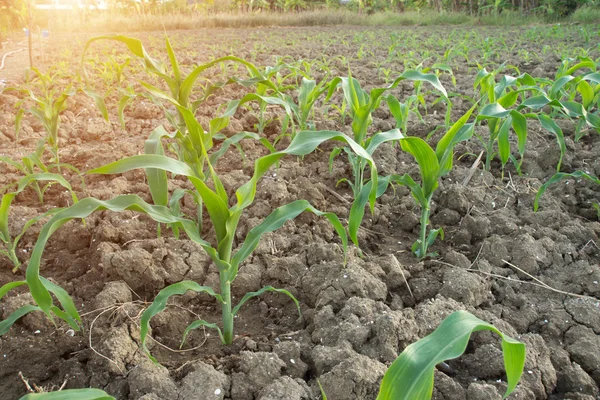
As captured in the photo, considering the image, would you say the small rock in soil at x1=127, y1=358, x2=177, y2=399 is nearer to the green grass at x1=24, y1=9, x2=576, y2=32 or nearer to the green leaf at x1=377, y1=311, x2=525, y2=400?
the green leaf at x1=377, y1=311, x2=525, y2=400

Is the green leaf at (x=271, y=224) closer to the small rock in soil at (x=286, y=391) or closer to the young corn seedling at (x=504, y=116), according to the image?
the small rock in soil at (x=286, y=391)

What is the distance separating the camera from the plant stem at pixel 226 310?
1427 millimetres

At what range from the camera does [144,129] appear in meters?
3.27

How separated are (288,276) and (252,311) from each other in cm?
20

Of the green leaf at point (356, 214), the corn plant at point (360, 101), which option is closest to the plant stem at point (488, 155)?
the corn plant at point (360, 101)

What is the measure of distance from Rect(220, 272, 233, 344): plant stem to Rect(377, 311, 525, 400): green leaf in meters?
0.71

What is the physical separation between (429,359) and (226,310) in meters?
0.78

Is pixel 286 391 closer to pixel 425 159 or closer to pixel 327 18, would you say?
pixel 425 159

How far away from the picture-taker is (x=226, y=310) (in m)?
1.45

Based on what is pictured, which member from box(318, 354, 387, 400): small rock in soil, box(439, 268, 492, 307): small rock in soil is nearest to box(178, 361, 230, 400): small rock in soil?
box(318, 354, 387, 400): small rock in soil

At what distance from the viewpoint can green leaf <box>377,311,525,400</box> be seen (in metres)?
0.80

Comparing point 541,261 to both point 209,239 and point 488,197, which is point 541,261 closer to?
point 488,197

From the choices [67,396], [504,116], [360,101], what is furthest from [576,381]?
[360,101]

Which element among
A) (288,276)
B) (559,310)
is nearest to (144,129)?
(288,276)
